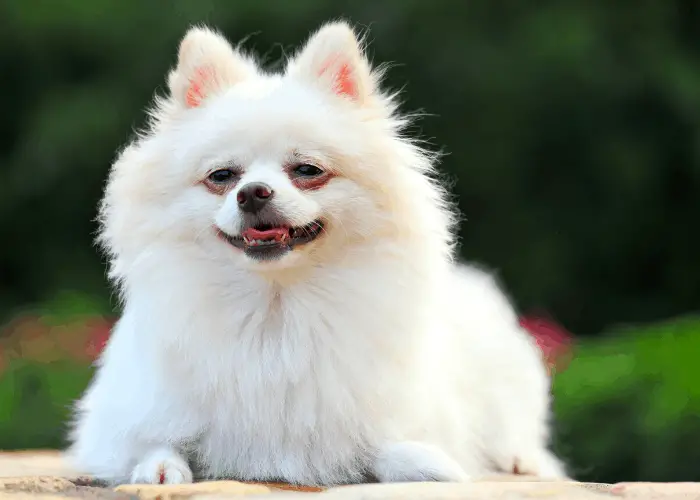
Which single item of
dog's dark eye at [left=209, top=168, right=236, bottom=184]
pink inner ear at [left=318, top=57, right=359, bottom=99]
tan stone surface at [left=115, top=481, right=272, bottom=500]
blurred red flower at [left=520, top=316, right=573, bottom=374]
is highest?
blurred red flower at [left=520, top=316, right=573, bottom=374]

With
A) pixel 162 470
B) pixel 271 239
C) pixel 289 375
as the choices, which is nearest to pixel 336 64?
pixel 271 239

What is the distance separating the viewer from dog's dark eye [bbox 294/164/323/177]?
160 inches

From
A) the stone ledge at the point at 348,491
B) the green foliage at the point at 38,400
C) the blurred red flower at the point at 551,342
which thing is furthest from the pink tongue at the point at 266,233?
the blurred red flower at the point at 551,342

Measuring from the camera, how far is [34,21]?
11.9 m

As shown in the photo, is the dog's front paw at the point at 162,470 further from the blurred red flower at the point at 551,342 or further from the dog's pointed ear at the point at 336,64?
the blurred red flower at the point at 551,342

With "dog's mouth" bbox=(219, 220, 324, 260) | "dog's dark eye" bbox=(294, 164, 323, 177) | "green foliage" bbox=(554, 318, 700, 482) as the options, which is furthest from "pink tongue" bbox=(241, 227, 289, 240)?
"green foliage" bbox=(554, 318, 700, 482)

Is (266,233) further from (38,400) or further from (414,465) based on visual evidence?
(38,400)

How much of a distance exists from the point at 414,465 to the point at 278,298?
2.53ft

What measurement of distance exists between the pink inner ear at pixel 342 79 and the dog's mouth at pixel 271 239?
630 millimetres

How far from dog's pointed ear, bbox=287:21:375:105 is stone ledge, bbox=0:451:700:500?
1.52 metres

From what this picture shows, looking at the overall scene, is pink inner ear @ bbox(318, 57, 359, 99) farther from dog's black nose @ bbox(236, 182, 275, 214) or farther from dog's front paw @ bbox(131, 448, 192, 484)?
dog's front paw @ bbox(131, 448, 192, 484)

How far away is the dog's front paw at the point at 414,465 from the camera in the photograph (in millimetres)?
3916

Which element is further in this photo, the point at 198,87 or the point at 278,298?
the point at 198,87

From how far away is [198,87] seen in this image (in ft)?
14.5
